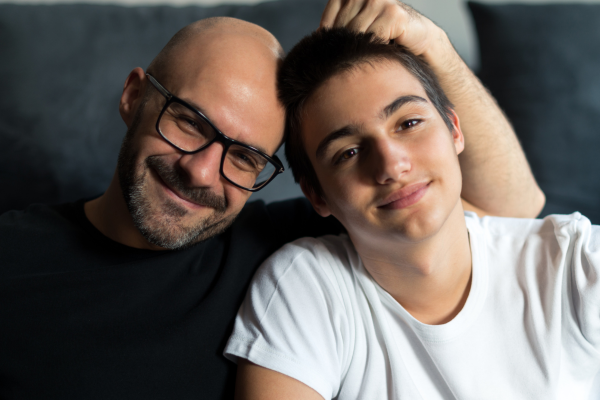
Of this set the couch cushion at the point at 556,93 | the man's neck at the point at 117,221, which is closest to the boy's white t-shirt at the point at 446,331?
the man's neck at the point at 117,221

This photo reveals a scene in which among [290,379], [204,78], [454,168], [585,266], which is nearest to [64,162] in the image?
[204,78]

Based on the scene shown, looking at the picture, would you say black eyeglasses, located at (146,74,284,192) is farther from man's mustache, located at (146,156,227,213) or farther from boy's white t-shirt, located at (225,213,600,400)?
boy's white t-shirt, located at (225,213,600,400)

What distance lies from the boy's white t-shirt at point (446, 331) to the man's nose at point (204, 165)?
0.28 meters

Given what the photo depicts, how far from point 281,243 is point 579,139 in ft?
4.34

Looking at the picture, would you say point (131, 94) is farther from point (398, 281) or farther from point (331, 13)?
point (398, 281)

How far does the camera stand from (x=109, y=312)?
1.02 meters

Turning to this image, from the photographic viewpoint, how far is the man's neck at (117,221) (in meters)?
1.17

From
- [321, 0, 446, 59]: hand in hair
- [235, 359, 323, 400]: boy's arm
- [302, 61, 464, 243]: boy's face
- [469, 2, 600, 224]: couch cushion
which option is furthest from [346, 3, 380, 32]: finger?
[469, 2, 600, 224]: couch cushion

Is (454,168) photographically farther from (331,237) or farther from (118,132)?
(118,132)

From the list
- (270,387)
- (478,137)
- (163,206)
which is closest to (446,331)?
(270,387)

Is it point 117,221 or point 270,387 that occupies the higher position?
point 117,221

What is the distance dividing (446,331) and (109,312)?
0.82 meters

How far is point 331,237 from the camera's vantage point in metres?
1.26

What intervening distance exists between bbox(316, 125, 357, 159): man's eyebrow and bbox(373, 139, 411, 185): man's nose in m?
0.07
